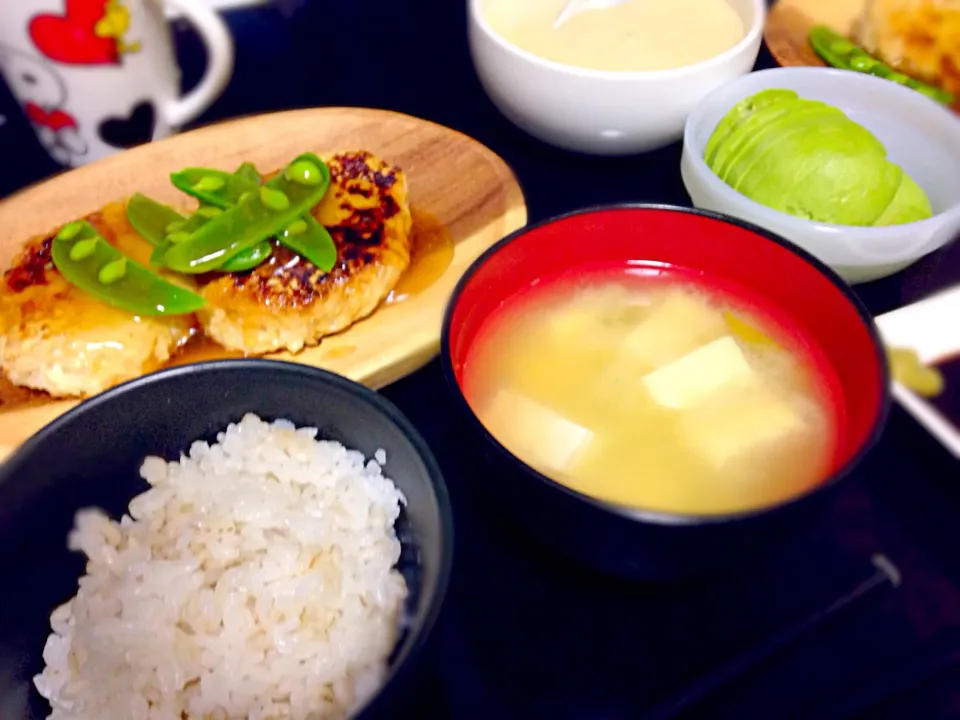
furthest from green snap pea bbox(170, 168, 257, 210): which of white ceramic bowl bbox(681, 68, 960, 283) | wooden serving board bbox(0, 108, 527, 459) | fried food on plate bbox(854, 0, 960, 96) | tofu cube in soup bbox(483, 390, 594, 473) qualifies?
fried food on plate bbox(854, 0, 960, 96)

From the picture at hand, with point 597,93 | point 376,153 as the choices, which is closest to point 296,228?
point 376,153

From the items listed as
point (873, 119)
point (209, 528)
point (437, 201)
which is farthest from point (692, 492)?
point (873, 119)

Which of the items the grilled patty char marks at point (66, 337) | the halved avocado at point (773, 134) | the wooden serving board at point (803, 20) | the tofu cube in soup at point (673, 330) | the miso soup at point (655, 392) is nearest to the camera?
the miso soup at point (655, 392)

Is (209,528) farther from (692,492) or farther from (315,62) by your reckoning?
(315,62)

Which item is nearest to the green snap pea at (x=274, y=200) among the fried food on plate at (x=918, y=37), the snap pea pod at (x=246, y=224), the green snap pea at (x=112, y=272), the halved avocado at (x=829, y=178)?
the snap pea pod at (x=246, y=224)

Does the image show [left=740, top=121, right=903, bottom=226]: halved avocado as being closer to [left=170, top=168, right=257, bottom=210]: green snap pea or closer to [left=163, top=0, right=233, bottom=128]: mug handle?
[left=170, top=168, right=257, bottom=210]: green snap pea

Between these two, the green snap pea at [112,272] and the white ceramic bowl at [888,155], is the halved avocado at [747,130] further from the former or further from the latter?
the green snap pea at [112,272]

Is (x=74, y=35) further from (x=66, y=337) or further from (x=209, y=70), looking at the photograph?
(x=66, y=337)

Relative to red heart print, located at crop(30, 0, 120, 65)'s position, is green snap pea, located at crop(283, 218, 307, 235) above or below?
below
